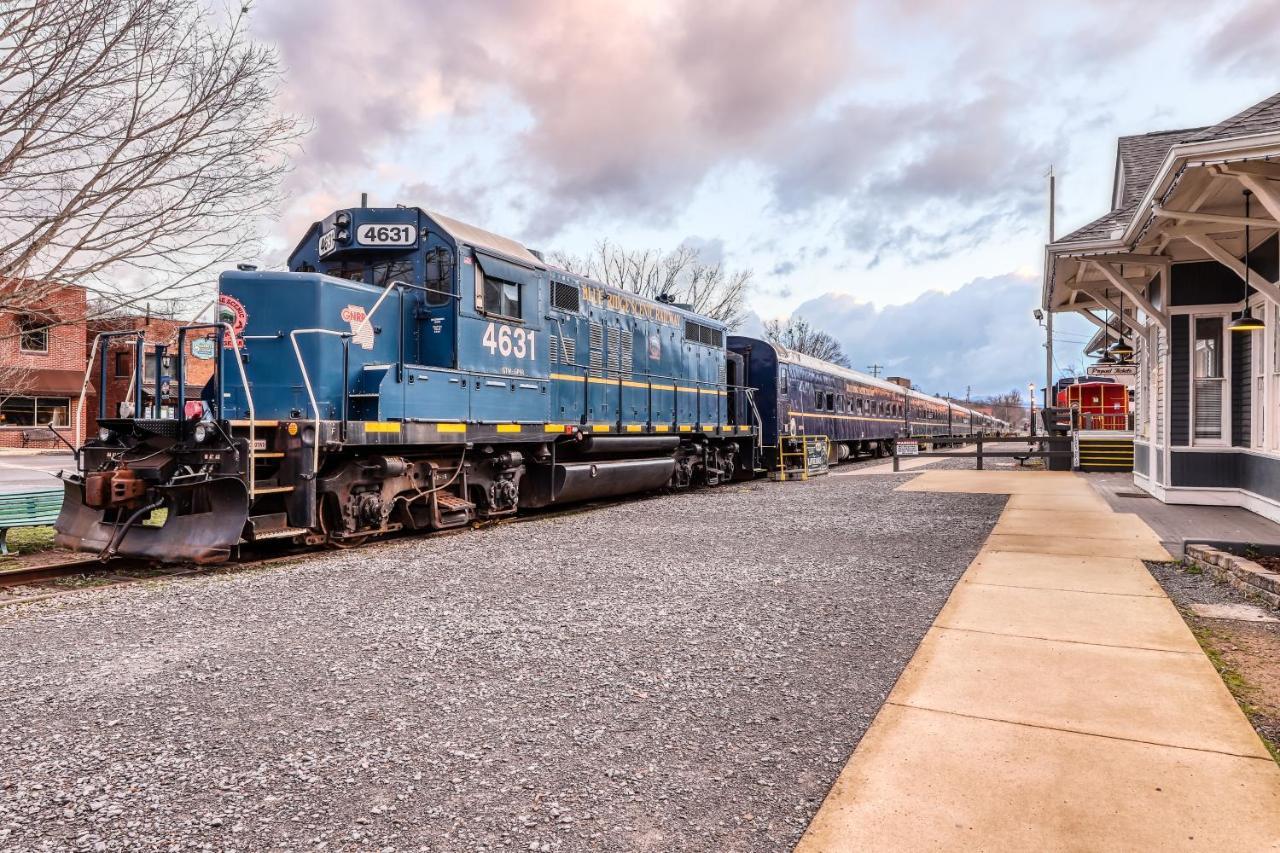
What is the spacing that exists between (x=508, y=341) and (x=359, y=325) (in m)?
2.21

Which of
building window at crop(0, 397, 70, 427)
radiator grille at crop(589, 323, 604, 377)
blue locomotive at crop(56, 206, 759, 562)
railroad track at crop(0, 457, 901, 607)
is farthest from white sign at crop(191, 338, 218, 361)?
building window at crop(0, 397, 70, 427)

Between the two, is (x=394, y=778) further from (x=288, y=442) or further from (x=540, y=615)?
(x=288, y=442)

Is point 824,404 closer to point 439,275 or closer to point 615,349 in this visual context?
point 615,349

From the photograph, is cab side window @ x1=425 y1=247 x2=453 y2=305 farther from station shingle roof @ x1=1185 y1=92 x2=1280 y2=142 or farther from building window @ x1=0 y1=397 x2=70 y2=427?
building window @ x1=0 y1=397 x2=70 y2=427

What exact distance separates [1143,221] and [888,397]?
2528 centimetres

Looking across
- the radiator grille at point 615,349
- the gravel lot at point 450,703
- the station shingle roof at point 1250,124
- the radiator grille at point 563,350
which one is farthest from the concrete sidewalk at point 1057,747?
the radiator grille at point 615,349

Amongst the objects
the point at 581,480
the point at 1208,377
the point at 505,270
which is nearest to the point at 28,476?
the point at 581,480

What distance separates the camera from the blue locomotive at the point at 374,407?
7.20 meters

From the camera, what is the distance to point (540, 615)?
545cm

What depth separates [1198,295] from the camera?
433 inches

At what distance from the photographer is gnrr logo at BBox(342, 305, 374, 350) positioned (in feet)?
27.6

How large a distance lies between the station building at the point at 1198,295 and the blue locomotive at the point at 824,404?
738 centimetres

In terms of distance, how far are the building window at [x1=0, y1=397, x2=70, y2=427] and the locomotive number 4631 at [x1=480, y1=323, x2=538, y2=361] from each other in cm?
3222

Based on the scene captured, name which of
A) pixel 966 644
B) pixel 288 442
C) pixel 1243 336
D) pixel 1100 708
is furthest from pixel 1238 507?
pixel 288 442
